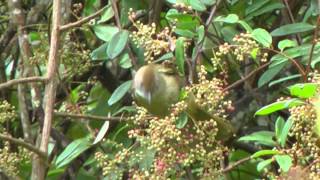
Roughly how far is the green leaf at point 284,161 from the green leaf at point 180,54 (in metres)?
0.23

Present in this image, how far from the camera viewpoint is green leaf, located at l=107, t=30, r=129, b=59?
1.58 m

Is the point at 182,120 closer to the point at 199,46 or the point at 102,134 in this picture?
the point at 199,46

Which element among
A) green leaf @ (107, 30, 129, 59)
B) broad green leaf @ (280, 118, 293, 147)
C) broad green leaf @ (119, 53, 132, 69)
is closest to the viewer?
broad green leaf @ (280, 118, 293, 147)

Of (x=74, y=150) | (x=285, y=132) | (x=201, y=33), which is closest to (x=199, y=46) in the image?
(x=201, y=33)

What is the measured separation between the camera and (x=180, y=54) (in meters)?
1.42

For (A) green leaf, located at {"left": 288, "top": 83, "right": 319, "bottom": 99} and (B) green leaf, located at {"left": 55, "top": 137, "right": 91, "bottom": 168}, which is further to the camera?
(B) green leaf, located at {"left": 55, "top": 137, "right": 91, "bottom": 168}

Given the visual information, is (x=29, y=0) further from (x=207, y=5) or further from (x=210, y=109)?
(x=210, y=109)

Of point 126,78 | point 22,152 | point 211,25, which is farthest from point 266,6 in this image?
point 22,152

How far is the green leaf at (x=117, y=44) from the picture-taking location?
1584mm

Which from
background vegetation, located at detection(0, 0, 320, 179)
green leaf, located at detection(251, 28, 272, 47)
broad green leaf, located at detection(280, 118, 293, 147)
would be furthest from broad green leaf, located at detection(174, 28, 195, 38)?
broad green leaf, located at detection(280, 118, 293, 147)

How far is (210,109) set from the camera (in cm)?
137

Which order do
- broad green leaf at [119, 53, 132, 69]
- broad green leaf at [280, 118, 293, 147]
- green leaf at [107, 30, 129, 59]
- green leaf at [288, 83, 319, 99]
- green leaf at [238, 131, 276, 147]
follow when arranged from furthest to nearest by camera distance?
1. broad green leaf at [119, 53, 132, 69]
2. green leaf at [107, 30, 129, 59]
3. green leaf at [238, 131, 276, 147]
4. broad green leaf at [280, 118, 293, 147]
5. green leaf at [288, 83, 319, 99]

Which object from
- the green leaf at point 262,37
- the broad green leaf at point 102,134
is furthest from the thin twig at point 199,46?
the broad green leaf at point 102,134

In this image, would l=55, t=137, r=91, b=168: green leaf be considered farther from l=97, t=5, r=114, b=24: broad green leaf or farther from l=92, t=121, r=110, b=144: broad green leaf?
l=97, t=5, r=114, b=24: broad green leaf
